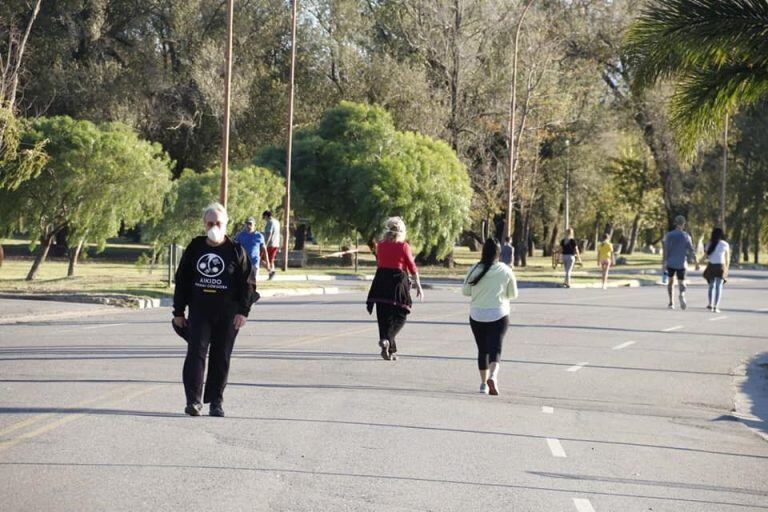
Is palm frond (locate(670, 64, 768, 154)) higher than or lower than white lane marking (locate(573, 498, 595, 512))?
higher

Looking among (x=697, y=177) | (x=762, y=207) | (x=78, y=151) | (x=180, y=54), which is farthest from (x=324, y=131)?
(x=762, y=207)

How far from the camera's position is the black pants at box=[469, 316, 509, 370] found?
13438 millimetres

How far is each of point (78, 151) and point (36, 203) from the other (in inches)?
73.4

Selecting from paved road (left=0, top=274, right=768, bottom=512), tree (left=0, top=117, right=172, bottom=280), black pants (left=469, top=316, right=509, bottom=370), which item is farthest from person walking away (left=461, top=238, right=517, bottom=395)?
tree (left=0, top=117, right=172, bottom=280)

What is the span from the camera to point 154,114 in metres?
54.0

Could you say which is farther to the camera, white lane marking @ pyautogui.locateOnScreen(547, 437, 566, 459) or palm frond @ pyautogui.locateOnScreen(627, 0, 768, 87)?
palm frond @ pyautogui.locateOnScreen(627, 0, 768, 87)

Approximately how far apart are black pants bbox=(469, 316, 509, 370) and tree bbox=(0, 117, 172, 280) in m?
21.4

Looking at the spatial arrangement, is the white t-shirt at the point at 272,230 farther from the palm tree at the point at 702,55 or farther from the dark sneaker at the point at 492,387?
the dark sneaker at the point at 492,387

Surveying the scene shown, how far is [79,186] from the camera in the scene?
107ft

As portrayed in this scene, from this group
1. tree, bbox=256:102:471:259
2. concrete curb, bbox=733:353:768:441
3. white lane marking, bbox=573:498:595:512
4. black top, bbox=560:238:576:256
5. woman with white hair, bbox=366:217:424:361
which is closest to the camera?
A: white lane marking, bbox=573:498:595:512

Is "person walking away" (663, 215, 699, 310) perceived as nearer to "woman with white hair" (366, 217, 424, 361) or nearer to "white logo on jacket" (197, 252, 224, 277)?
"woman with white hair" (366, 217, 424, 361)

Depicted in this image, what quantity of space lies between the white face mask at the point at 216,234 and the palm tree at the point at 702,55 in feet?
29.0

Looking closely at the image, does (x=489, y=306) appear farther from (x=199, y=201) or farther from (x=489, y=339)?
(x=199, y=201)

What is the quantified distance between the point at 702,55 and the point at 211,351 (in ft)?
31.7
